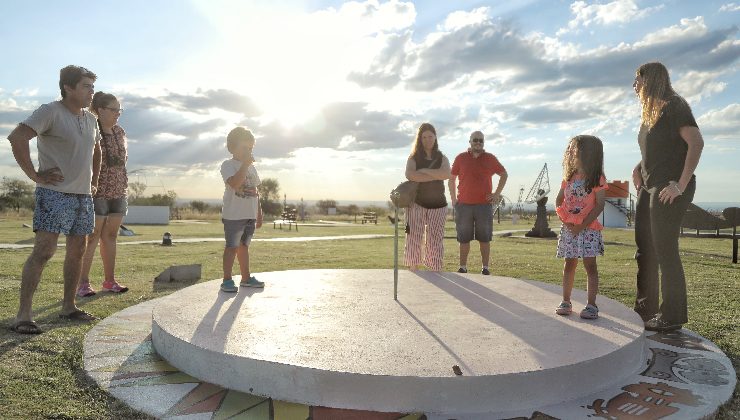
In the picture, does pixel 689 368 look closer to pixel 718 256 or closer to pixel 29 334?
pixel 29 334

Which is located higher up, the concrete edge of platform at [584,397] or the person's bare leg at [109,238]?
the person's bare leg at [109,238]

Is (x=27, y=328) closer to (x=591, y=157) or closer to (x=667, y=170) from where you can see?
(x=591, y=157)

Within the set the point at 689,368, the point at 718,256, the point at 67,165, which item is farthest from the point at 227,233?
the point at 718,256

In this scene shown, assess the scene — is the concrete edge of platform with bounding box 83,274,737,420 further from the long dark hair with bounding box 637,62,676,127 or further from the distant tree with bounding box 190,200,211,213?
the distant tree with bounding box 190,200,211,213

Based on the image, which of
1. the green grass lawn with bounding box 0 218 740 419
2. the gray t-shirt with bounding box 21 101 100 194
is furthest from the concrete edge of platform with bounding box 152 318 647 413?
the gray t-shirt with bounding box 21 101 100 194

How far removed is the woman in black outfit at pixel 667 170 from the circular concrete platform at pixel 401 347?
34 cm

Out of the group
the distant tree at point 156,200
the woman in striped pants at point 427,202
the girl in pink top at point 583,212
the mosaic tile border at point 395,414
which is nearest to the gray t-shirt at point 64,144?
the mosaic tile border at point 395,414

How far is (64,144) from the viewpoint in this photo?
373cm

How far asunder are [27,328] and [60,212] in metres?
0.83

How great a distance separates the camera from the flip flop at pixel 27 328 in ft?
11.8

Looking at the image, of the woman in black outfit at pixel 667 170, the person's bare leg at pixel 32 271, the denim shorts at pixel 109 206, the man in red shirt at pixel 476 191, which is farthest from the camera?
the man in red shirt at pixel 476 191

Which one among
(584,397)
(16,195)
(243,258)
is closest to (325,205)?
(16,195)

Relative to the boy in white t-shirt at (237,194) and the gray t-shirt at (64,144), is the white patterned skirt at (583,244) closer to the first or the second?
the boy in white t-shirt at (237,194)

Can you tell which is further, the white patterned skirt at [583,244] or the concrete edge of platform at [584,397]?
the white patterned skirt at [583,244]
